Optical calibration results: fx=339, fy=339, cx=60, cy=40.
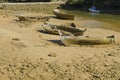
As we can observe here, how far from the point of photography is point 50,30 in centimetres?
2603

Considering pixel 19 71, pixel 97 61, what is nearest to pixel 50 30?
pixel 97 61

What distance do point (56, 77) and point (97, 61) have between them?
3716mm

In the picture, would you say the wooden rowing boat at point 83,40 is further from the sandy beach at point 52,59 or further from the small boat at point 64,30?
the small boat at point 64,30

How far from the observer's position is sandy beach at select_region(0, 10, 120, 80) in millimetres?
14266

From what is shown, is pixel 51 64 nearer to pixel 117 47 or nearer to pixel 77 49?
pixel 77 49

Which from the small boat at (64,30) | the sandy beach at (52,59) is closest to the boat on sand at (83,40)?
the sandy beach at (52,59)

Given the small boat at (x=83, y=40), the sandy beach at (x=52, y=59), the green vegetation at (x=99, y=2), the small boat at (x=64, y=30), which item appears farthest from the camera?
the green vegetation at (x=99, y=2)

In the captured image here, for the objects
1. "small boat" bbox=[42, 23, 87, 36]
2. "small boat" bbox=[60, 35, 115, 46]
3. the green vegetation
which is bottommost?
the green vegetation

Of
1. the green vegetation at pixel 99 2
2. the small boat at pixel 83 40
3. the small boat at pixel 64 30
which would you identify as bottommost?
the green vegetation at pixel 99 2

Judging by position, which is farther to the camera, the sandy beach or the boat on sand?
the boat on sand

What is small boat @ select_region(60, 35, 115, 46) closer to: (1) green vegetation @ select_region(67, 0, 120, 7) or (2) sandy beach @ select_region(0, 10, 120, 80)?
(2) sandy beach @ select_region(0, 10, 120, 80)

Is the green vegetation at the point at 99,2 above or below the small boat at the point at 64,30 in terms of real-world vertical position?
below

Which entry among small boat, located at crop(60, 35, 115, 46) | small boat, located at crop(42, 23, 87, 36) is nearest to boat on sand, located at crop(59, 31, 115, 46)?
small boat, located at crop(60, 35, 115, 46)

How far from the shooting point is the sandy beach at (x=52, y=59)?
14266 millimetres
